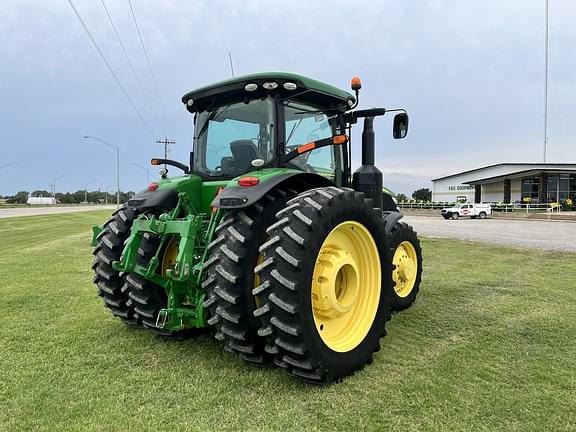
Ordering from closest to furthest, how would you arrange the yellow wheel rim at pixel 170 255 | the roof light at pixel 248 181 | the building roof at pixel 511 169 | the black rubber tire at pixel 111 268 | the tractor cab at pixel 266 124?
the roof light at pixel 248 181, the tractor cab at pixel 266 124, the yellow wheel rim at pixel 170 255, the black rubber tire at pixel 111 268, the building roof at pixel 511 169

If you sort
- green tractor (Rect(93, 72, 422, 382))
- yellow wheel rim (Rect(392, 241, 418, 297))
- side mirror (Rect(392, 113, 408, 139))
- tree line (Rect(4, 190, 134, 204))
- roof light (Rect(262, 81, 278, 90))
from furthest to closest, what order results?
tree line (Rect(4, 190, 134, 204))
yellow wheel rim (Rect(392, 241, 418, 297))
side mirror (Rect(392, 113, 408, 139))
roof light (Rect(262, 81, 278, 90))
green tractor (Rect(93, 72, 422, 382))

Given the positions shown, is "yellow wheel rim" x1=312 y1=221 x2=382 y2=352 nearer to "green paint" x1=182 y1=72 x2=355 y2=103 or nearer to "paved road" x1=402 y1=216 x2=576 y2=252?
"green paint" x1=182 y1=72 x2=355 y2=103

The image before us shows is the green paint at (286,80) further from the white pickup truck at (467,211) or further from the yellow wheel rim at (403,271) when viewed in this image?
the white pickup truck at (467,211)

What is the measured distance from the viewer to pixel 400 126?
4902 mm

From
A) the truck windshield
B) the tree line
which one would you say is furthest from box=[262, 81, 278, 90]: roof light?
the tree line

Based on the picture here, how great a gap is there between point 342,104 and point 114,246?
8.96 feet

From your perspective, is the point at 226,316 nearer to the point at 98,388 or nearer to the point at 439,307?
the point at 98,388

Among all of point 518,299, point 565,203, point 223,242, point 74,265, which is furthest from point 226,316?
point 565,203

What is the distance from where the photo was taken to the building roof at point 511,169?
46.9 m

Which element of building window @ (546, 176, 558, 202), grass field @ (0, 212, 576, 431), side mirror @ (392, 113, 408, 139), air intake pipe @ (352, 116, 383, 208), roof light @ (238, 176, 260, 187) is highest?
building window @ (546, 176, 558, 202)

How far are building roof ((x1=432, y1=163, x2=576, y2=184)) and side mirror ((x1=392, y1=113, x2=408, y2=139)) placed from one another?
160ft

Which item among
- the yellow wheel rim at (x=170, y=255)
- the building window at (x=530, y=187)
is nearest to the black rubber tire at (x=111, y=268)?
the yellow wheel rim at (x=170, y=255)

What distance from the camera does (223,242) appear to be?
10.5 feet

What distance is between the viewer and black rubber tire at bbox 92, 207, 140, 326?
13.9ft
